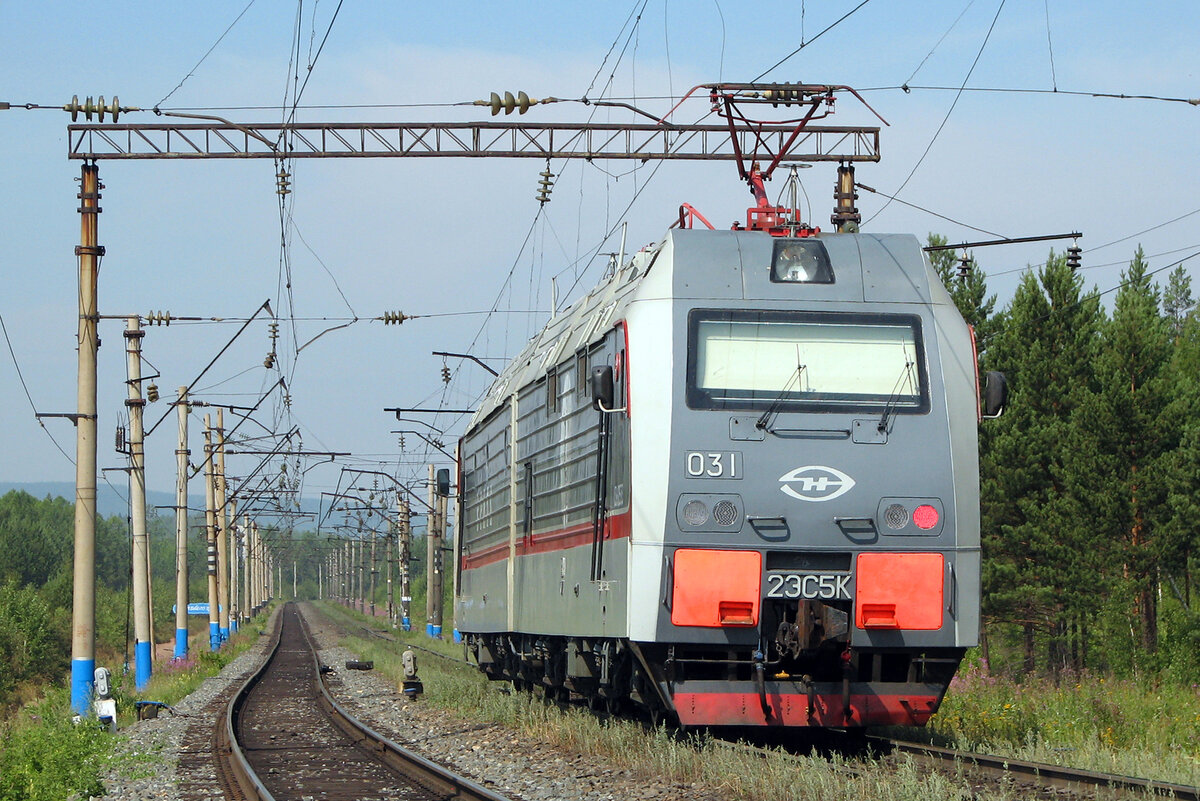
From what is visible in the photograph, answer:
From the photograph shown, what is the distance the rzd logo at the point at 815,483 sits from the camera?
408 inches

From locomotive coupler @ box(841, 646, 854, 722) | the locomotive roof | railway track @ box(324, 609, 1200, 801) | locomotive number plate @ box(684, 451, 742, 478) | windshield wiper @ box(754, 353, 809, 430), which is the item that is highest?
the locomotive roof

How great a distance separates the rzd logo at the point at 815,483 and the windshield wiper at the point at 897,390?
0.48 metres

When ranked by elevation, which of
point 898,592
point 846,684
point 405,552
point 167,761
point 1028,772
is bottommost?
point 167,761

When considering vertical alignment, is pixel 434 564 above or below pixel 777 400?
below

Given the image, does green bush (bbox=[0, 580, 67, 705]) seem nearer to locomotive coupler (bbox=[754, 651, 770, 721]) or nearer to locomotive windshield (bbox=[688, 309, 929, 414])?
locomotive coupler (bbox=[754, 651, 770, 721])

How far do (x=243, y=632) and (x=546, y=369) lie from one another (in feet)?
176

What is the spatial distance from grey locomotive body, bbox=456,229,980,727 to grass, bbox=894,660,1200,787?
121 centimetres

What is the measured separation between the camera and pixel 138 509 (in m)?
28.2

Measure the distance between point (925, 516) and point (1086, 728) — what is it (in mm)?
Result: 3422

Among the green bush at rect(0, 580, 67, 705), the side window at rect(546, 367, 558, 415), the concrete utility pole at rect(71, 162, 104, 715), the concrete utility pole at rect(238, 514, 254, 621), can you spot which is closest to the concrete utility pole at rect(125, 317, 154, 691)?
the concrete utility pole at rect(71, 162, 104, 715)

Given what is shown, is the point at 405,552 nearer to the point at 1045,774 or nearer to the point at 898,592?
the point at 898,592

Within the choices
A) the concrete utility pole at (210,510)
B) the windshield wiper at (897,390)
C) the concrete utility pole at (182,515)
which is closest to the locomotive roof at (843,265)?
the windshield wiper at (897,390)

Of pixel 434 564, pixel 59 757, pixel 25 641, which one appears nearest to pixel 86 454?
pixel 59 757

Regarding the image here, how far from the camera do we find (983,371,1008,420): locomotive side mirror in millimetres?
10539
